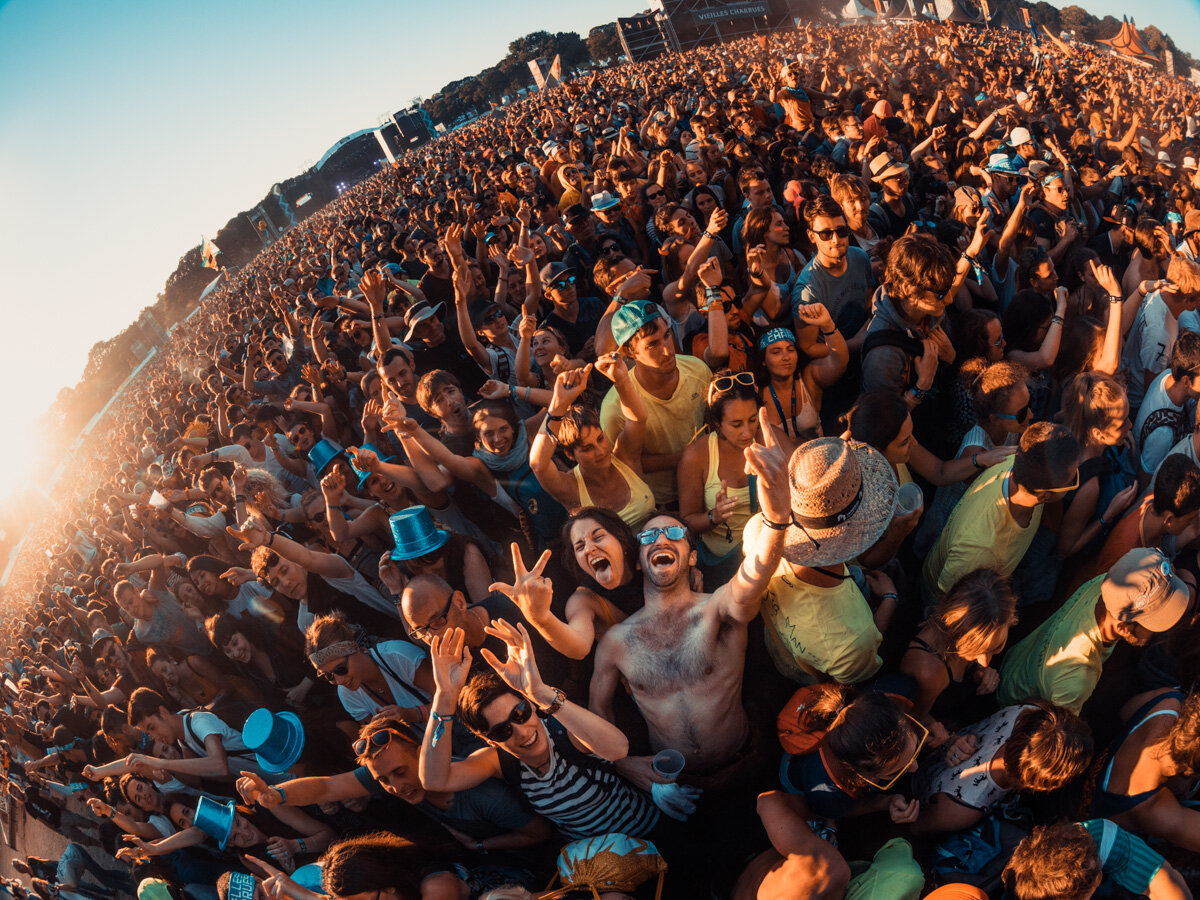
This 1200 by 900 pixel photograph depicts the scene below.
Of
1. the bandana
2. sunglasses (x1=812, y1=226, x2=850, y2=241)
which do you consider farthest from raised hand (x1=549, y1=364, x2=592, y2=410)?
sunglasses (x1=812, y1=226, x2=850, y2=241)

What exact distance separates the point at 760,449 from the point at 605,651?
3.51 ft

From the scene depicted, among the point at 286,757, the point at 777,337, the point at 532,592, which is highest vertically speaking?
the point at 777,337

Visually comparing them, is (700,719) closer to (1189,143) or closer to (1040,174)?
(1040,174)

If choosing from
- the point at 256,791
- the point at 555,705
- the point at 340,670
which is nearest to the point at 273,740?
the point at 256,791

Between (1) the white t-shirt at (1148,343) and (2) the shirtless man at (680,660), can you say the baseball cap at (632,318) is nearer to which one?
(2) the shirtless man at (680,660)

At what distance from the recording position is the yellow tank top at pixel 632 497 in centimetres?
299

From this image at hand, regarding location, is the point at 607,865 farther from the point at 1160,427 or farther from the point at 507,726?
the point at 1160,427

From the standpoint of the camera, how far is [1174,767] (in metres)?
1.73

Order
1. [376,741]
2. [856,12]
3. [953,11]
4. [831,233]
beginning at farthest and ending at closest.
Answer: [856,12]
[953,11]
[831,233]
[376,741]

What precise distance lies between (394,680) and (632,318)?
2.28 m

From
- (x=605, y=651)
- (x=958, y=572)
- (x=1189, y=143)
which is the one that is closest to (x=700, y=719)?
(x=605, y=651)

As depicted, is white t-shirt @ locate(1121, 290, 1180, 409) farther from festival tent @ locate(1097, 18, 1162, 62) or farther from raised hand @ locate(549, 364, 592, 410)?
festival tent @ locate(1097, 18, 1162, 62)

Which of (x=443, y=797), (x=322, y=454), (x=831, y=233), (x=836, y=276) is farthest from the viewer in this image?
(x=322, y=454)

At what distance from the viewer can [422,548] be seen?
309cm
